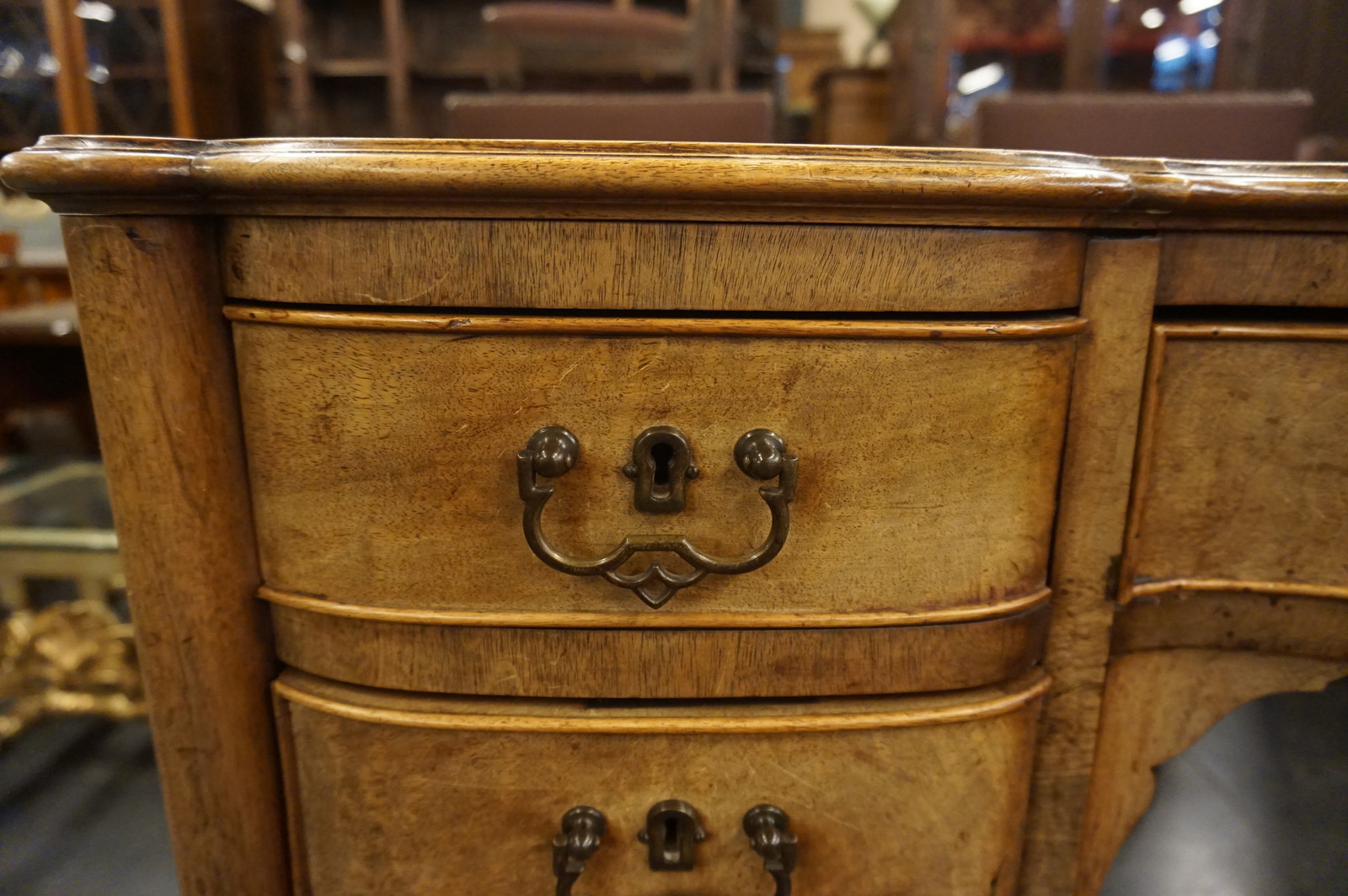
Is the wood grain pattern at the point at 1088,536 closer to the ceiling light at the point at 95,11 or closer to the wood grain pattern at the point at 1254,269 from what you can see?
the wood grain pattern at the point at 1254,269

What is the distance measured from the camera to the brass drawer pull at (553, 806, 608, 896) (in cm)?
44

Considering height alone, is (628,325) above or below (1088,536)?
above

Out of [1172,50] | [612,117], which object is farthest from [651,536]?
[1172,50]

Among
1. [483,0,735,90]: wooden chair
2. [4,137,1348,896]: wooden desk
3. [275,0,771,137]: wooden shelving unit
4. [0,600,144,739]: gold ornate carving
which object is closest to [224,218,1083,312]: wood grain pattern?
[4,137,1348,896]: wooden desk

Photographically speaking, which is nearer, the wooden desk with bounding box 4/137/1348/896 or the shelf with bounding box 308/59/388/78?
the wooden desk with bounding box 4/137/1348/896

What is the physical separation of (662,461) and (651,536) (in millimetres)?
43

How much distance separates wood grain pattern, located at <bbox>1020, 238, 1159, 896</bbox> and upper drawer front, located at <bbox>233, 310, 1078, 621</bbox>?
0.02 metres

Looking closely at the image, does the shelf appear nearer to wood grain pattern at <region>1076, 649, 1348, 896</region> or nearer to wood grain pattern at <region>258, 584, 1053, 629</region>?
wood grain pattern at <region>258, 584, 1053, 629</region>

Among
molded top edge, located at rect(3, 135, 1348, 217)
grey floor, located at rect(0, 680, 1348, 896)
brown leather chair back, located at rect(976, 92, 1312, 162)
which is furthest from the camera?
brown leather chair back, located at rect(976, 92, 1312, 162)

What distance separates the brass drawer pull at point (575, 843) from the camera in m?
0.44

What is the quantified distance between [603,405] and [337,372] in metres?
0.15

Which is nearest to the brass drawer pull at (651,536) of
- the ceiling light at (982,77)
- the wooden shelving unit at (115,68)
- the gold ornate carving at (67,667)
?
the gold ornate carving at (67,667)

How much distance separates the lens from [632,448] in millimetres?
415

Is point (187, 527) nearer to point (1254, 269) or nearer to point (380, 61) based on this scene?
point (1254, 269)
